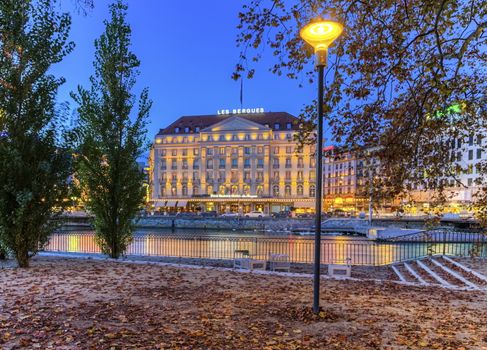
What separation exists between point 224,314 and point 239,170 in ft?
305

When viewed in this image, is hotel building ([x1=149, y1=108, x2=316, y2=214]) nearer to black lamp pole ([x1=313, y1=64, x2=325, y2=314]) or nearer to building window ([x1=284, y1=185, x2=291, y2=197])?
building window ([x1=284, y1=185, x2=291, y2=197])

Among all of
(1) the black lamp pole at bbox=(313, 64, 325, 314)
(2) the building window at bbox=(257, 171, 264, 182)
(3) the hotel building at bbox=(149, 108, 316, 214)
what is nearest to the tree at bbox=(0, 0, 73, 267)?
(1) the black lamp pole at bbox=(313, 64, 325, 314)

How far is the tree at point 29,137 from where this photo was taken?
12062mm

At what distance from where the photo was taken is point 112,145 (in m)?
16.4

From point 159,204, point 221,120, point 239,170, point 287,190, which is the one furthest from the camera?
point 221,120

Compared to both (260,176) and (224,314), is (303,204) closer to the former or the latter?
(260,176)

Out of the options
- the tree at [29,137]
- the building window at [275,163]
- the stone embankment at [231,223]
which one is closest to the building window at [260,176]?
the building window at [275,163]

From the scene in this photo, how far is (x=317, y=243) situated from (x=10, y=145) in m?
11.0

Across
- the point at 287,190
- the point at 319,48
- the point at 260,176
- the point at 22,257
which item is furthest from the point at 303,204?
the point at 319,48

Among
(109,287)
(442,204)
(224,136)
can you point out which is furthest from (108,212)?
(224,136)

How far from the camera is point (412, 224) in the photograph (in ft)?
219

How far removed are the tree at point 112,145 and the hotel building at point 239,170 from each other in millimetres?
80004

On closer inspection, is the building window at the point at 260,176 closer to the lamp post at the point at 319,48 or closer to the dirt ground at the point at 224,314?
the dirt ground at the point at 224,314

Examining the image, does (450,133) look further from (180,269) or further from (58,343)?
(180,269)
